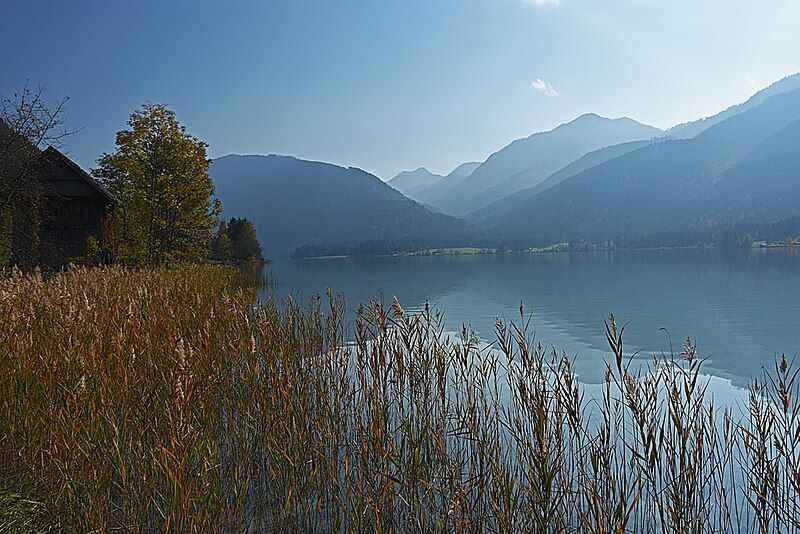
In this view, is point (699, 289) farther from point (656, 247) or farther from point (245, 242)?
point (656, 247)

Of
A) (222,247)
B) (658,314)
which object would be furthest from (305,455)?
(222,247)

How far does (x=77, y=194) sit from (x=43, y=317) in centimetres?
2725

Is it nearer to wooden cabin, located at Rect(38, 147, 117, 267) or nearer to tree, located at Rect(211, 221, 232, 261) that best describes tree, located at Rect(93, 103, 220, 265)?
wooden cabin, located at Rect(38, 147, 117, 267)

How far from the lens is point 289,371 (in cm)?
533

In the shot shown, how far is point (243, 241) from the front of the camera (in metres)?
82.8

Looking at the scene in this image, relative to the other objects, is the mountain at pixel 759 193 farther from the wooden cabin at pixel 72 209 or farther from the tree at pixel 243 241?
the wooden cabin at pixel 72 209

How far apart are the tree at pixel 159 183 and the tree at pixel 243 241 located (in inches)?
1895

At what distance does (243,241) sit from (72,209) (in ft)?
174

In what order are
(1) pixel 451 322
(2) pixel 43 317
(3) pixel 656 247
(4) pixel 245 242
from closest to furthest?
(2) pixel 43 317 < (1) pixel 451 322 < (4) pixel 245 242 < (3) pixel 656 247

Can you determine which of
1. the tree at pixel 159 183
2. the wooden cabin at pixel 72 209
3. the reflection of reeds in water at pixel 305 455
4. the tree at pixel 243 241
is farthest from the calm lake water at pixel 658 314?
the tree at pixel 243 241

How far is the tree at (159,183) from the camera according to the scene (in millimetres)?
26078

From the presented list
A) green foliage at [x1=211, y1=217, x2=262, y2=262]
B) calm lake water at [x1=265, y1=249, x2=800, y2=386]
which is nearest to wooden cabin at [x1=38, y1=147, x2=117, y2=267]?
calm lake water at [x1=265, y1=249, x2=800, y2=386]

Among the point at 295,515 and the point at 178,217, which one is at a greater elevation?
the point at 178,217

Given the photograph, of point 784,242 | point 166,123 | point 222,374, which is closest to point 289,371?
point 222,374
